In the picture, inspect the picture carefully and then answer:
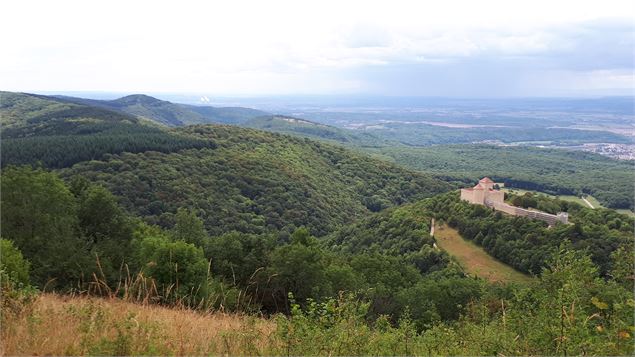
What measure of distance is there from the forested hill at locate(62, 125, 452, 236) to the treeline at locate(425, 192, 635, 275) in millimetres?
28325

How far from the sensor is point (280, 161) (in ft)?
341

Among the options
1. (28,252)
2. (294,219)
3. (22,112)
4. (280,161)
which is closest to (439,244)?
(294,219)

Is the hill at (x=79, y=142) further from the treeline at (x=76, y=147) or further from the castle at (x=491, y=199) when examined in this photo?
the castle at (x=491, y=199)

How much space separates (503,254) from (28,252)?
41202mm

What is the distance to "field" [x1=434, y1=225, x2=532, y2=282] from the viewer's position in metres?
43.2

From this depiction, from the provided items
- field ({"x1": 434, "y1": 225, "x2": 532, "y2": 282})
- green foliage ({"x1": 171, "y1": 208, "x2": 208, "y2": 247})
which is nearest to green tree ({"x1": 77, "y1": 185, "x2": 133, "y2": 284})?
green foliage ({"x1": 171, "y1": 208, "x2": 208, "y2": 247})

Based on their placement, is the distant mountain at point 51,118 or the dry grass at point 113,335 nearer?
the dry grass at point 113,335

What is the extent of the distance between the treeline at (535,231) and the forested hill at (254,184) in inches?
1115

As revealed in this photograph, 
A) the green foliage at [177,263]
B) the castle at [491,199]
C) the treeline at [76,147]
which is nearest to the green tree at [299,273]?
the green foliage at [177,263]

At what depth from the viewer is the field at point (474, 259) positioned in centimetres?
4316

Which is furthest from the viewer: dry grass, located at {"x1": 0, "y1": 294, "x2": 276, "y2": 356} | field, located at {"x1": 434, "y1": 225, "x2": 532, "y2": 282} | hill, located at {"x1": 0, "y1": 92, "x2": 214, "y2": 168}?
hill, located at {"x1": 0, "y1": 92, "x2": 214, "y2": 168}

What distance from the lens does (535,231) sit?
1875 inches

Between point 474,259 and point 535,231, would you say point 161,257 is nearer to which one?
point 474,259

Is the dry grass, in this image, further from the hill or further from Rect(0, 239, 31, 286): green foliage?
the hill
